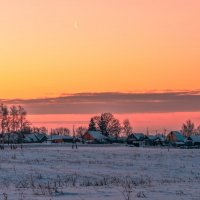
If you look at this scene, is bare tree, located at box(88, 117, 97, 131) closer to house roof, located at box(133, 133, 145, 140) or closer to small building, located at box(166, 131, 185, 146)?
house roof, located at box(133, 133, 145, 140)

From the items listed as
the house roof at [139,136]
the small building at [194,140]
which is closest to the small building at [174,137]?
the small building at [194,140]

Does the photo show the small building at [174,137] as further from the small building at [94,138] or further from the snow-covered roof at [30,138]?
the snow-covered roof at [30,138]

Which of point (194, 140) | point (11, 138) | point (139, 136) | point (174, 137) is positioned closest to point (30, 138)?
point (11, 138)

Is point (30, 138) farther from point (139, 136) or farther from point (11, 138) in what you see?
point (139, 136)

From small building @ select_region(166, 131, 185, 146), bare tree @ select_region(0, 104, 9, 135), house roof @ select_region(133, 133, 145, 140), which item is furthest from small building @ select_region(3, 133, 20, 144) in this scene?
small building @ select_region(166, 131, 185, 146)

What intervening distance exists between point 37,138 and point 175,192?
593 feet

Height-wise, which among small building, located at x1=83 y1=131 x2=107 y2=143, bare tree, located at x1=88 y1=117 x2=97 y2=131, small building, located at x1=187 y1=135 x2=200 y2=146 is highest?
bare tree, located at x1=88 y1=117 x2=97 y2=131

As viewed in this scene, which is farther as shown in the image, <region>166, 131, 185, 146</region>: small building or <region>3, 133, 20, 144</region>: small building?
<region>3, 133, 20, 144</region>: small building

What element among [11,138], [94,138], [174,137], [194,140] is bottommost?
[194,140]

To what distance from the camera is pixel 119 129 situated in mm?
197750

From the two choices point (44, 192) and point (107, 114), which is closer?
point (44, 192)

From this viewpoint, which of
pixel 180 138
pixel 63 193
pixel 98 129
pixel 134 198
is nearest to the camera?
pixel 134 198

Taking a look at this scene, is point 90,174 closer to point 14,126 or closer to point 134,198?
point 134,198

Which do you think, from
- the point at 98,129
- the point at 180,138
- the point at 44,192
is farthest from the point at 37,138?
the point at 44,192
